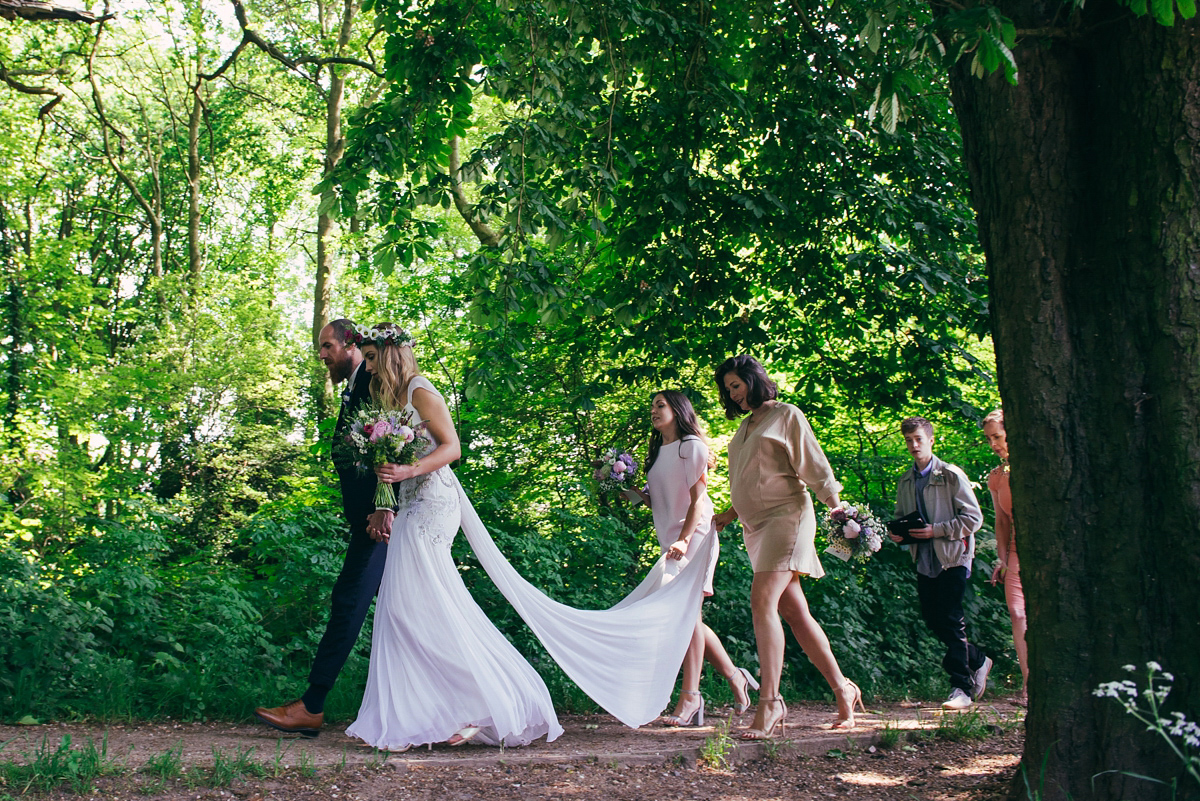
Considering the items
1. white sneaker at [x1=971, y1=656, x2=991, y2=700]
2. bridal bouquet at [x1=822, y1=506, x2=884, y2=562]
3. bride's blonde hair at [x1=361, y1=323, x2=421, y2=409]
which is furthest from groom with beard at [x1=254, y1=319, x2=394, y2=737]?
white sneaker at [x1=971, y1=656, x2=991, y2=700]

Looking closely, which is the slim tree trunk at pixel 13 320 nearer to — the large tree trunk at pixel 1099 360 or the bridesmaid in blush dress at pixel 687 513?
the bridesmaid in blush dress at pixel 687 513

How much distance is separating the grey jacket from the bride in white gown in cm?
227

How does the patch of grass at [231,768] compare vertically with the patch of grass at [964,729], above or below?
above

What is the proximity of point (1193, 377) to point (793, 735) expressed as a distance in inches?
127

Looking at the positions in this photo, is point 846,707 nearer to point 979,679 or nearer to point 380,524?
point 979,679

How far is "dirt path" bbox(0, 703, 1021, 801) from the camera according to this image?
14.0ft

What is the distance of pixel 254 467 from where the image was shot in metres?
21.3

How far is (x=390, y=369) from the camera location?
220 inches

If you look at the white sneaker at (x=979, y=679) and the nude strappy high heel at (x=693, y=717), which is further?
the white sneaker at (x=979, y=679)

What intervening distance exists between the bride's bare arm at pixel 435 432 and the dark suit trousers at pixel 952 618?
402cm

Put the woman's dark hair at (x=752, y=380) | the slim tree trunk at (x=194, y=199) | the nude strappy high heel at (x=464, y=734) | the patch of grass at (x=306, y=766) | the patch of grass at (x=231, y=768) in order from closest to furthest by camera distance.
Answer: the patch of grass at (x=231, y=768)
the patch of grass at (x=306, y=766)
the nude strappy high heel at (x=464, y=734)
the woman's dark hair at (x=752, y=380)
the slim tree trunk at (x=194, y=199)

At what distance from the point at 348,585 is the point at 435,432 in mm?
1034

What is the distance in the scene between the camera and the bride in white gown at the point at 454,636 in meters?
5.22

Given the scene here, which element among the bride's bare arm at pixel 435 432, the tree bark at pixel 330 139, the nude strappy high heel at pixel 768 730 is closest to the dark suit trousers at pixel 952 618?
the nude strappy high heel at pixel 768 730
